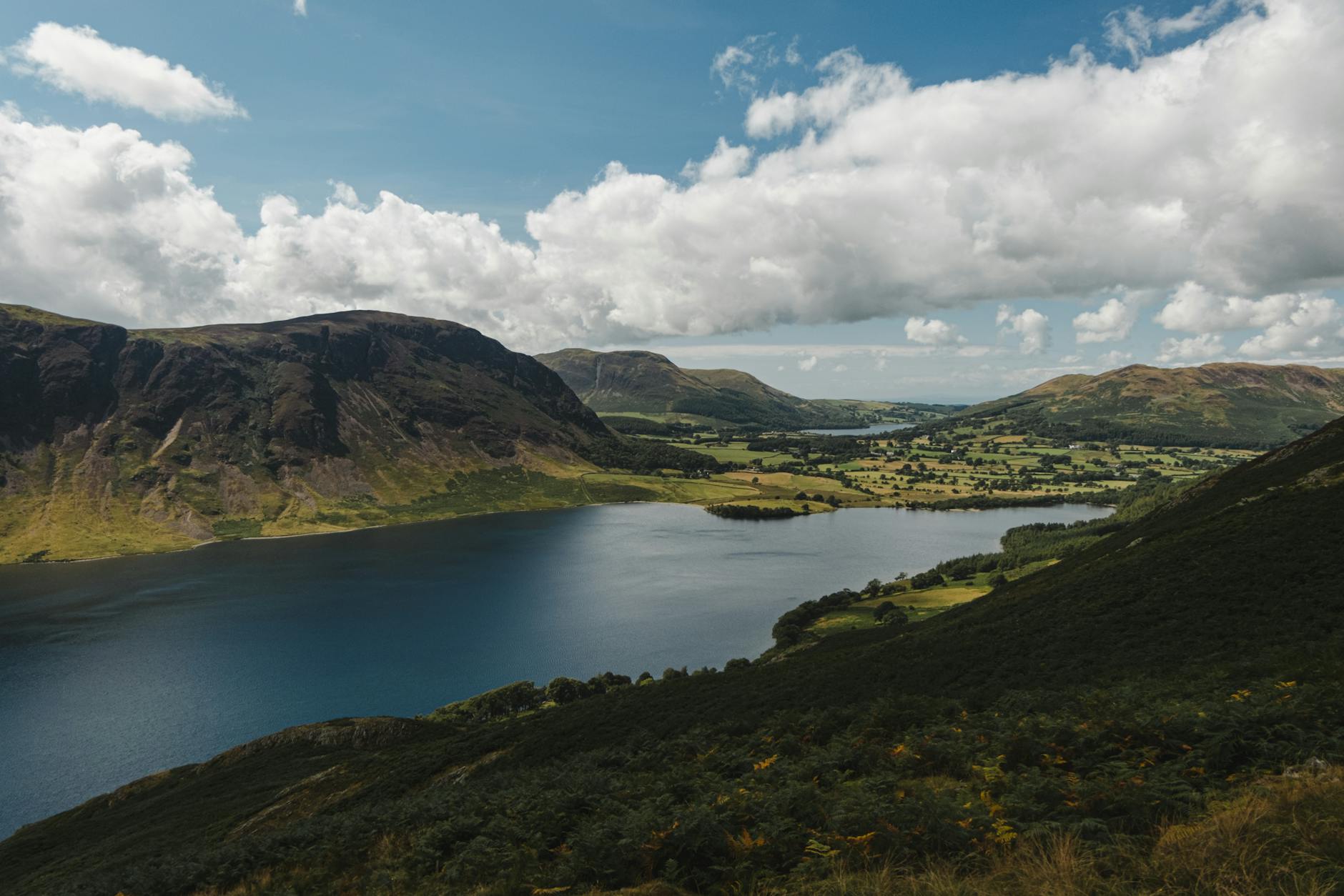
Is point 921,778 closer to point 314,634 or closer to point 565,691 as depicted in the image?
point 565,691

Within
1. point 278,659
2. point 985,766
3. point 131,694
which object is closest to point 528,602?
point 278,659

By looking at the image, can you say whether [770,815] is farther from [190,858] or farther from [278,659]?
[278,659]

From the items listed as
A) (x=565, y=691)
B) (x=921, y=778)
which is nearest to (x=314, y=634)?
(x=565, y=691)

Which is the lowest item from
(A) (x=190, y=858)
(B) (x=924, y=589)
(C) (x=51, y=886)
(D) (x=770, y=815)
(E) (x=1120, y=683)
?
(B) (x=924, y=589)

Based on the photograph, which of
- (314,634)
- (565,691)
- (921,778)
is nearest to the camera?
(921,778)

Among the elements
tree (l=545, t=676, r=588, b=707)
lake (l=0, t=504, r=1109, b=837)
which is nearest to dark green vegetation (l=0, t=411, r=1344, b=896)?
tree (l=545, t=676, r=588, b=707)

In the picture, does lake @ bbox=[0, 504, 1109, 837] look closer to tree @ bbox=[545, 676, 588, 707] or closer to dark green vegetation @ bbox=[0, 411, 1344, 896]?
tree @ bbox=[545, 676, 588, 707]
